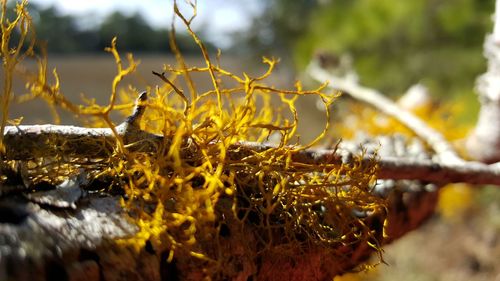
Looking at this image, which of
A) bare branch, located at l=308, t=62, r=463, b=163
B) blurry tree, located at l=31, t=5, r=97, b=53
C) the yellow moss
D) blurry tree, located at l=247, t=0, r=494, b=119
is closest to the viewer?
bare branch, located at l=308, t=62, r=463, b=163

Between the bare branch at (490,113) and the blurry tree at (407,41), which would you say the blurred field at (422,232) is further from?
the blurry tree at (407,41)

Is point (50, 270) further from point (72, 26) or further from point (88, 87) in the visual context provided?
point (72, 26)

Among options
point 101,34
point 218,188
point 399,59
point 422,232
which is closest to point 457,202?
point 422,232

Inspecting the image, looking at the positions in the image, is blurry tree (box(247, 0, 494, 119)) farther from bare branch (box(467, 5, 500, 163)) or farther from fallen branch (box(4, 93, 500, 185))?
fallen branch (box(4, 93, 500, 185))

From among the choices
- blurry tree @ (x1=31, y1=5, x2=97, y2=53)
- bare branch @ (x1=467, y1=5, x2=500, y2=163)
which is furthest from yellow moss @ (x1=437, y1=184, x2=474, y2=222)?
blurry tree @ (x1=31, y1=5, x2=97, y2=53)

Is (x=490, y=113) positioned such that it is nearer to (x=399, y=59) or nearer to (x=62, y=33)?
(x=399, y=59)

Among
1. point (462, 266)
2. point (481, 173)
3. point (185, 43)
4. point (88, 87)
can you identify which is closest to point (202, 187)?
point (481, 173)
